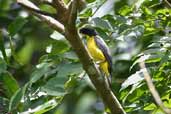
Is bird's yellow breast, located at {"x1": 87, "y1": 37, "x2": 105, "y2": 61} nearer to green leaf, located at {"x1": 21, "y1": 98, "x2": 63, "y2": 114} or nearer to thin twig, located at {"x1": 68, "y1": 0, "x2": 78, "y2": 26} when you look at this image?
green leaf, located at {"x1": 21, "y1": 98, "x2": 63, "y2": 114}

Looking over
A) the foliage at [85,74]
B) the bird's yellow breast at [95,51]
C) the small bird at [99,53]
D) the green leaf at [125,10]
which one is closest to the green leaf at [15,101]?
the foliage at [85,74]

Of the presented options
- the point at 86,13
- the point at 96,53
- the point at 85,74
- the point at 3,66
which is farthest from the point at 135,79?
the point at 96,53

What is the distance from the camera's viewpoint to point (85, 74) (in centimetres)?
121

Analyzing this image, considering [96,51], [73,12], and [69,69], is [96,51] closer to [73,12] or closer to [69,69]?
[69,69]

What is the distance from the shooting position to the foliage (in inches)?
45.4

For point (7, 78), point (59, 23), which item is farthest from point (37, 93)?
point (59, 23)

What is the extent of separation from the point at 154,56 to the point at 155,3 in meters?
0.31

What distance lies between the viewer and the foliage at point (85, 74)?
45.4 inches

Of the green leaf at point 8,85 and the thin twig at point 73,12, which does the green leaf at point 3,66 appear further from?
the thin twig at point 73,12

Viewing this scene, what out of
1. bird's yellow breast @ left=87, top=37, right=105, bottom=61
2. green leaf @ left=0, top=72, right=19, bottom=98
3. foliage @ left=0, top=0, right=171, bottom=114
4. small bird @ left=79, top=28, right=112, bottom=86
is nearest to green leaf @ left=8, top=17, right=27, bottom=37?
foliage @ left=0, top=0, right=171, bottom=114

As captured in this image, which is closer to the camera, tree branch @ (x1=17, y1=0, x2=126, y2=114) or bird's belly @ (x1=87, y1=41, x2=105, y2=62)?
tree branch @ (x1=17, y1=0, x2=126, y2=114)

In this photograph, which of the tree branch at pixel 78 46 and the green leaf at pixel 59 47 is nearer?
the tree branch at pixel 78 46

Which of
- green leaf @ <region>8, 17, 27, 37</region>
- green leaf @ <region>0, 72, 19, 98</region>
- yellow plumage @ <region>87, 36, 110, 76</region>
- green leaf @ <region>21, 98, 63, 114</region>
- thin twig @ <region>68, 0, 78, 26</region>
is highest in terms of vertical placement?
thin twig @ <region>68, 0, 78, 26</region>

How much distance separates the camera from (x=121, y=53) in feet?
5.16
